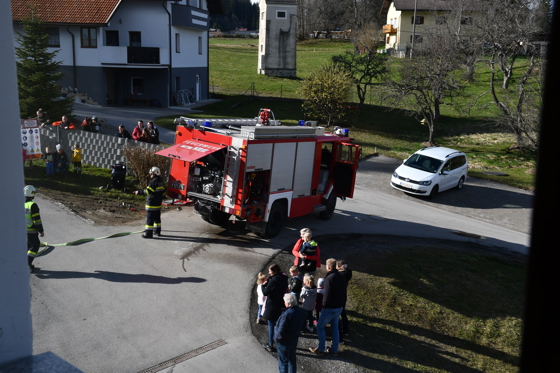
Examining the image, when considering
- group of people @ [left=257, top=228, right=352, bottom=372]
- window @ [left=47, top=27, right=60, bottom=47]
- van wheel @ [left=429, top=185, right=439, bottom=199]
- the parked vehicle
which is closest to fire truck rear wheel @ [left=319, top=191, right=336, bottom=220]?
the parked vehicle

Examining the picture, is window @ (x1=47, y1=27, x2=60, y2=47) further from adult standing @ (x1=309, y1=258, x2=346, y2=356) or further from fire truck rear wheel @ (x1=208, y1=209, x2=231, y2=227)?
adult standing @ (x1=309, y1=258, x2=346, y2=356)

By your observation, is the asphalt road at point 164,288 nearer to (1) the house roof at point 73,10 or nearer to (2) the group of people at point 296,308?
(2) the group of people at point 296,308

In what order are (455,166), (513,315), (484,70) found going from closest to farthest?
(513,315) < (455,166) < (484,70)

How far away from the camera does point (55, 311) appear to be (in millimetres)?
8250

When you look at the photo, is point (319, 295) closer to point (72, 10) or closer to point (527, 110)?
point (527, 110)

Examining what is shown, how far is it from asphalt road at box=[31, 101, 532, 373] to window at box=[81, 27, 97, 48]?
19.8 meters

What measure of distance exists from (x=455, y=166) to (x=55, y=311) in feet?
55.1

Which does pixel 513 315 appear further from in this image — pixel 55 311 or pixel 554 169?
pixel 554 169

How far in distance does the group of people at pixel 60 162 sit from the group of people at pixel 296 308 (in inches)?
393

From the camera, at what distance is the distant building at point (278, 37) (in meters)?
44.6

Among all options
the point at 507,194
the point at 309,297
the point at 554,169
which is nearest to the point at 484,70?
the point at 507,194

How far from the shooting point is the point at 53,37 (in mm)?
31359

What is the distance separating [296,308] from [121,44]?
1146 inches

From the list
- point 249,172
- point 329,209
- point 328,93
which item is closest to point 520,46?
point 328,93
